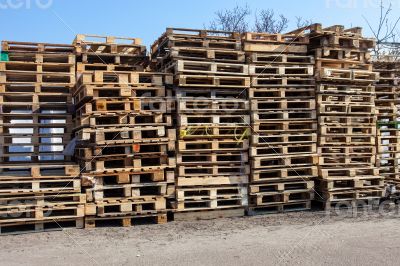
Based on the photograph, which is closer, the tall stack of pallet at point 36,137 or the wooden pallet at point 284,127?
the tall stack of pallet at point 36,137

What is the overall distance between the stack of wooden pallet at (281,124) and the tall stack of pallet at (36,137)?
3931 millimetres

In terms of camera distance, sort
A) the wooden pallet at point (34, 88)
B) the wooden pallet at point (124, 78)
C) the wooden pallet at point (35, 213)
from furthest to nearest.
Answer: the wooden pallet at point (34, 88), the wooden pallet at point (124, 78), the wooden pallet at point (35, 213)

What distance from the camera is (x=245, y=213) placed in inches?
371

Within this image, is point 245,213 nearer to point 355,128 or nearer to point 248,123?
point 248,123

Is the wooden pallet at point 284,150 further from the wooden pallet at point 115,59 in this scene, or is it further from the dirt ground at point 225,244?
the wooden pallet at point 115,59

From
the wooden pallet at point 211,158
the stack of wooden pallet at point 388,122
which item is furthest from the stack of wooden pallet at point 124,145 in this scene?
the stack of wooden pallet at point 388,122

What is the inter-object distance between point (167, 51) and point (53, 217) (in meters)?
4.31

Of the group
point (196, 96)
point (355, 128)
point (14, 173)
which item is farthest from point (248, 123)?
point (14, 173)

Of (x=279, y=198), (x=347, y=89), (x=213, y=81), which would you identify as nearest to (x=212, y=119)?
(x=213, y=81)

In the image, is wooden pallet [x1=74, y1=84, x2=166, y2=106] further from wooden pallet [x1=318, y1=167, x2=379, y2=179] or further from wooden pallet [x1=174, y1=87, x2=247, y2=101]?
wooden pallet [x1=318, y1=167, x2=379, y2=179]

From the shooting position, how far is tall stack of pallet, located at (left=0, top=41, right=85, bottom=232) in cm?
791

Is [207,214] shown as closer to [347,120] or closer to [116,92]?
[116,92]

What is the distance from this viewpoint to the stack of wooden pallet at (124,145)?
328 inches

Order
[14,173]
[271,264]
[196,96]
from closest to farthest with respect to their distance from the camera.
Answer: [271,264] < [14,173] < [196,96]
